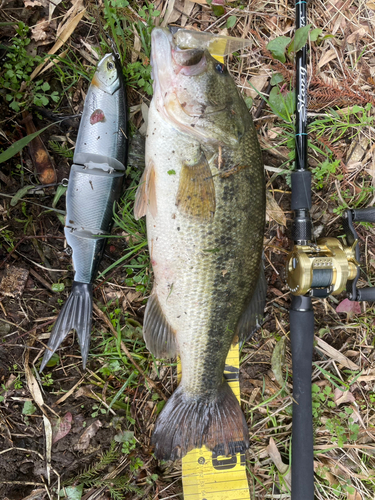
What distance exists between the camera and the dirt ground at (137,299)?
2559 millimetres

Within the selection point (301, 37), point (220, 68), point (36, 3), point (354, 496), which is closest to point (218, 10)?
point (301, 37)

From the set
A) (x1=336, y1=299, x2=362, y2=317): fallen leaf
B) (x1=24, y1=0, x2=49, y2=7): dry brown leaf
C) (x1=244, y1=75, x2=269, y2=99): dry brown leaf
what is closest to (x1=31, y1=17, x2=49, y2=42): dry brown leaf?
(x1=24, y1=0, x2=49, y2=7): dry brown leaf

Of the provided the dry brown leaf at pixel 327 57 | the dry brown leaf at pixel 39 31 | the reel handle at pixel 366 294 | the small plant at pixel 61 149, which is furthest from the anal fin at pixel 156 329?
the dry brown leaf at pixel 327 57

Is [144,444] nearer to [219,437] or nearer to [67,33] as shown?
[219,437]

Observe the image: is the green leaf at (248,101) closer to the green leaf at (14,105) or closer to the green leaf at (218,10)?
the green leaf at (218,10)

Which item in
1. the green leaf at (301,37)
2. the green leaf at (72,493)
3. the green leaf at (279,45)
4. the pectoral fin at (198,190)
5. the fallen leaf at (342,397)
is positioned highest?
the green leaf at (279,45)

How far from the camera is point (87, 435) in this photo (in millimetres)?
2598

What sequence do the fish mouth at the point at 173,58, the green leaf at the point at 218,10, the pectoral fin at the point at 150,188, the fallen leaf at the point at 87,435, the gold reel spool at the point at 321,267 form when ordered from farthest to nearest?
1. the green leaf at the point at 218,10
2. the fallen leaf at the point at 87,435
3. the gold reel spool at the point at 321,267
4. the pectoral fin at the point at 150,188
5. the fish mouth at the point at 173,58

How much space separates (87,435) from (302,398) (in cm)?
168

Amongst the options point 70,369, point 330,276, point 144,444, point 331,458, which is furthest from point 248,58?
point 331,458

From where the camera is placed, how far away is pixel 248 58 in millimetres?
2807

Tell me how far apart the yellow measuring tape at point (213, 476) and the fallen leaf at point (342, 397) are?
940mm

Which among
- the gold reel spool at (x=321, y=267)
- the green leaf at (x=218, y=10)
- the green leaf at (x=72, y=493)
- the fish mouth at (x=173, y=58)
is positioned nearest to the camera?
the fish mouth at (x=173, y=58)

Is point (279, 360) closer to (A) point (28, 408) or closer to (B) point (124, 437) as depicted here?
(B) point (124, 437)
